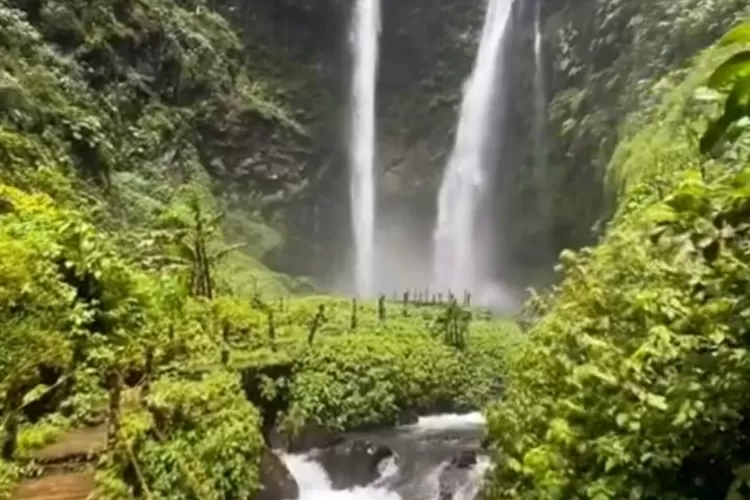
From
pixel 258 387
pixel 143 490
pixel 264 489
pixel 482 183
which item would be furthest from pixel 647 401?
pixel 482 183

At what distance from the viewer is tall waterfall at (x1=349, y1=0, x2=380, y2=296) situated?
27.5 meters

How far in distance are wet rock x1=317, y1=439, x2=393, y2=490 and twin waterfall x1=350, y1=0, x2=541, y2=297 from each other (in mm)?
15951

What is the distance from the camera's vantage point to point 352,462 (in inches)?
403

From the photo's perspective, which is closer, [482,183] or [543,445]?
[543,445]

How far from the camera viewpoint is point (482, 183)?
26.8 m

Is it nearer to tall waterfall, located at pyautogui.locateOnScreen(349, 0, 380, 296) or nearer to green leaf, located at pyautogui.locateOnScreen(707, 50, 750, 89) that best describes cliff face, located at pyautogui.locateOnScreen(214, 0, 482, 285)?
tall waterfall, located at pyautogui.locateOnScreen(349, 0, 380, 296)

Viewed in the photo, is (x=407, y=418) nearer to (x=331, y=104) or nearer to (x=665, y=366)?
Result: (x=665, y=366)

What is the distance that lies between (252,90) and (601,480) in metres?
24.2

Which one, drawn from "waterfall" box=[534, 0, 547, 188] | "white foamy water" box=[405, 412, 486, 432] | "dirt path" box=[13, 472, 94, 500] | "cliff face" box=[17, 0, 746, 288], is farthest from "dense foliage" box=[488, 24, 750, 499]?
"waterfall" box=[534, 0, 547, 188]

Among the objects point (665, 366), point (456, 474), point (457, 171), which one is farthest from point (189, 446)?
point (457, 171)

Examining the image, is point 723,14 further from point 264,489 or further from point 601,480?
point 601,480

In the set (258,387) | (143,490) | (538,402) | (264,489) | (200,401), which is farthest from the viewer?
(258,387)

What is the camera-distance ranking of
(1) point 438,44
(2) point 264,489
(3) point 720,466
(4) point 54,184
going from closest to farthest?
1. (3) point 720,466
2. (2) point 264,489
3. (4) point 54,184
4. (1) point 438,44

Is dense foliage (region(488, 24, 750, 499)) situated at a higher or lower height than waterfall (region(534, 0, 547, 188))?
lower
